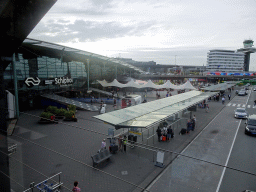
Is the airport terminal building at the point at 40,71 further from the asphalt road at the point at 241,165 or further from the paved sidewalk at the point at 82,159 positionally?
the asphalt road at the point at 241,165

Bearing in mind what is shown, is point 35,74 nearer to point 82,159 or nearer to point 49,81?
point 49,81

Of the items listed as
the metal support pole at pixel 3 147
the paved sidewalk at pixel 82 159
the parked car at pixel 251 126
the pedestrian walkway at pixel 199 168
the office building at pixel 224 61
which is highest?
the office building at pixel 224 61

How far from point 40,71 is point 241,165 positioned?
2368 cm

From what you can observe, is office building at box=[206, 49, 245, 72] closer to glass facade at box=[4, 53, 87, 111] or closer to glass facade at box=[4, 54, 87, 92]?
glass facade at box=[4, 54, 87, 92]

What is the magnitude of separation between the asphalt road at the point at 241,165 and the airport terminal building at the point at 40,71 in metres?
18.6

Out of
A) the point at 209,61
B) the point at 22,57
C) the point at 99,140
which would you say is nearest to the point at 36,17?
the point at 99,140

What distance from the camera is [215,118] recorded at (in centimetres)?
1830

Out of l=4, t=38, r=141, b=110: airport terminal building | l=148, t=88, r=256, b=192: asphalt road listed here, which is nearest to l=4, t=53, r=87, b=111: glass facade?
l=4, t=38, r=141, b=110: airport terminal building

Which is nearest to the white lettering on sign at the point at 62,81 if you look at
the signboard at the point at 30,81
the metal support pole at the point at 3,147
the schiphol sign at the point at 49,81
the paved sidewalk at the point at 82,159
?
the schiphol sign at the point at 49,81

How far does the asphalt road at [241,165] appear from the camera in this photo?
6.70 meters

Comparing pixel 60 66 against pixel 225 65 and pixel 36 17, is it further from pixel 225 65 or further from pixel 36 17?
pixel 225 65

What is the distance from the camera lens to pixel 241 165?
8312mm

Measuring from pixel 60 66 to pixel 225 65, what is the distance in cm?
12345

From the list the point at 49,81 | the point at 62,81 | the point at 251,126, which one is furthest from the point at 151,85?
the point at 251,126
